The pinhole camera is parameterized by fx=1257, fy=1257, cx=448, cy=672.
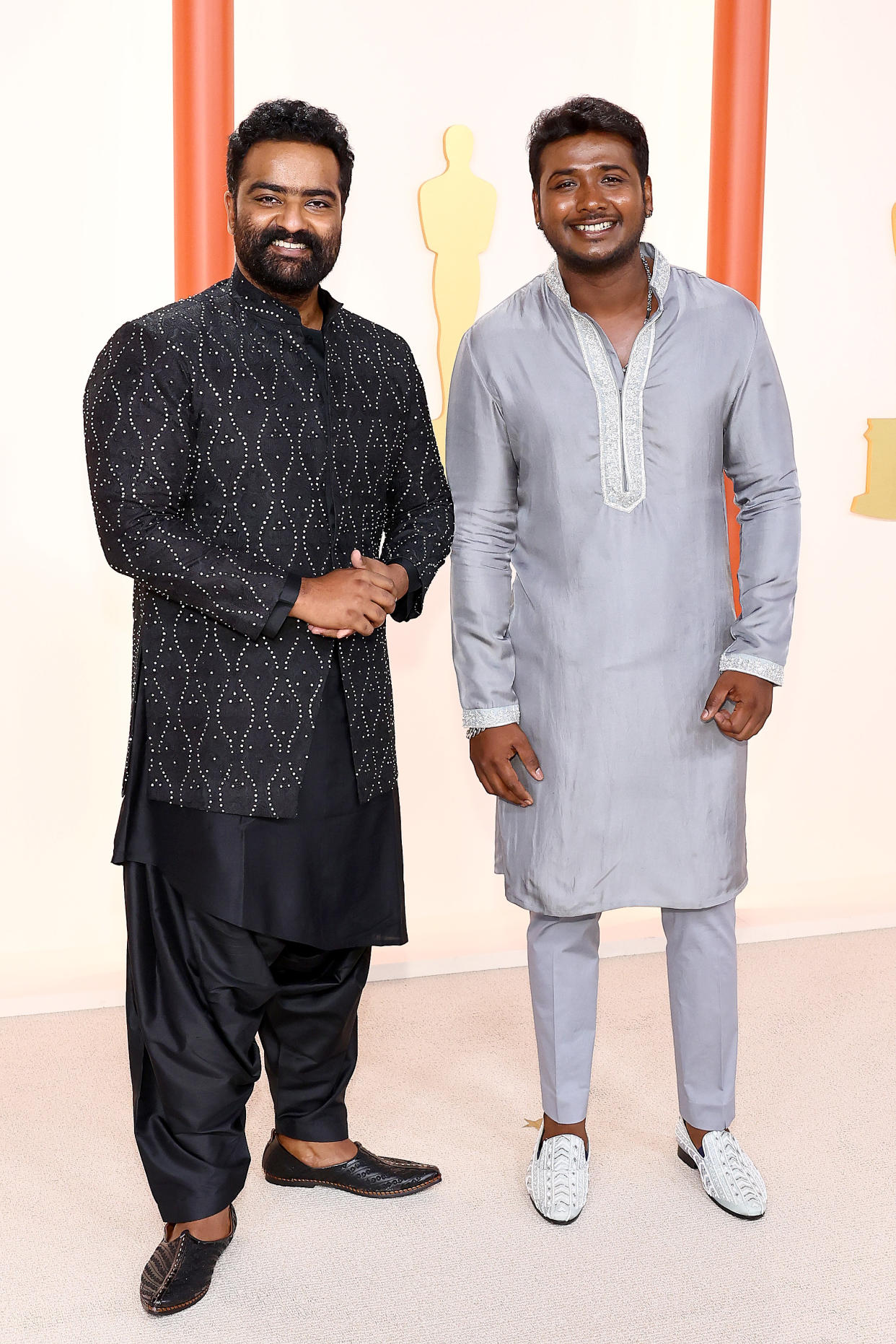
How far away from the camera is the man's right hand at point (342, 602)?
65.1 inches

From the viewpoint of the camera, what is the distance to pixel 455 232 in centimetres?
298

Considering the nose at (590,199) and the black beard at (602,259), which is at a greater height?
the nose at (590,199)

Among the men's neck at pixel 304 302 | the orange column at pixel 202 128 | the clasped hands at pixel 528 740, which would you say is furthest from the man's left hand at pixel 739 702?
the orange column at pixel 202 128

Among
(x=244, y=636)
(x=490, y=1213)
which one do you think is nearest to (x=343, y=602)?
(x=244, y=636)

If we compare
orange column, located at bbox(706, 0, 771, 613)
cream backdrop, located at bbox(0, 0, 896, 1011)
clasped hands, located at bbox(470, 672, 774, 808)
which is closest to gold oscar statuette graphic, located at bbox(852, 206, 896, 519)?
cream backdrop, located at bbox(0, 0, 896, 1011)

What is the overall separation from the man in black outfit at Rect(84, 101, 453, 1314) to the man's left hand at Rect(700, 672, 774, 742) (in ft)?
1.59

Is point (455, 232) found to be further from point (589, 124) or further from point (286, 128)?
point (286, 128)

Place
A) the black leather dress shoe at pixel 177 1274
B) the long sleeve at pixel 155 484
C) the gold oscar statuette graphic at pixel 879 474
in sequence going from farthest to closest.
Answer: the gold oscar statuette graphic at pixel 879 474 → the black leather dress shoe at pixel 177 1274 → the long sleeve at pixel 155 484

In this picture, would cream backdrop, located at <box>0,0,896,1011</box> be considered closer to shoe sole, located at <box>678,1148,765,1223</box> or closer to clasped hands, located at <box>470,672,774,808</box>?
shoe sole, located at <box>678,1148,765,1223</box>

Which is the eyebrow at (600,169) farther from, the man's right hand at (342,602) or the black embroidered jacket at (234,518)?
the man's right hand at (342,602)

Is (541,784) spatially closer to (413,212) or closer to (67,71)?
(413,212)

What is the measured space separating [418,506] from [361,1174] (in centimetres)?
106

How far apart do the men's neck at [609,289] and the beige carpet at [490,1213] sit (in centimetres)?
140

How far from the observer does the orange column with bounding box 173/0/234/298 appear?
2.67m
